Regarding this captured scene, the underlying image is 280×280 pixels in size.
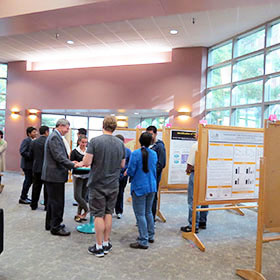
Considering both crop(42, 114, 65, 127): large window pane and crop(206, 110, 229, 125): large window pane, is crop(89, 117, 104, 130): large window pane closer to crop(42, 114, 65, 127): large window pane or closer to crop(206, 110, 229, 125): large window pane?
crop(42, 114, 65, 127): large window pane

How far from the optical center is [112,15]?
5020mm

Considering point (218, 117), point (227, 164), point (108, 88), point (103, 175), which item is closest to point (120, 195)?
point (103, 175)

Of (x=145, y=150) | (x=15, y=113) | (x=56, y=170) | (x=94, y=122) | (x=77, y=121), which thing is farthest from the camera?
(x=94, y=122)

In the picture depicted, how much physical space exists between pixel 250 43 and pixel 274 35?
75cm

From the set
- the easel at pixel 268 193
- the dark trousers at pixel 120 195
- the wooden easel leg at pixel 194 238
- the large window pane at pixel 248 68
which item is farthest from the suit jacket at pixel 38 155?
the large window pane at pixel 248 68

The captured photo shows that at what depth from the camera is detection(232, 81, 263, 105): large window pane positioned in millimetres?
6801

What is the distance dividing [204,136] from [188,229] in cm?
148

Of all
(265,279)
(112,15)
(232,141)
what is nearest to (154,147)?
(232,141)

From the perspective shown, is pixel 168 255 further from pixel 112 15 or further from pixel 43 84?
pixel 43 84

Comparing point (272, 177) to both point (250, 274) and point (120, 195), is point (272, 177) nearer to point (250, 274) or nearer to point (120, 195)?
point (250, 274)

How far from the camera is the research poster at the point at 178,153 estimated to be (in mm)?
5379

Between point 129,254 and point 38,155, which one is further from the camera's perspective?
point 38,155

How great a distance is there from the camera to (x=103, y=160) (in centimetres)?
302

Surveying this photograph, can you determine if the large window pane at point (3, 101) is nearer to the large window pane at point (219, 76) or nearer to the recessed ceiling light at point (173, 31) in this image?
the recessed ceiling light at point (173, 31)
